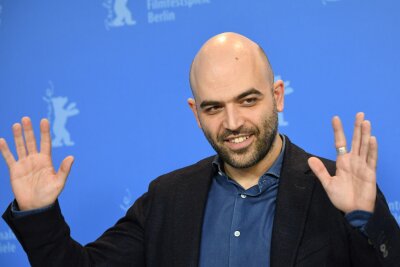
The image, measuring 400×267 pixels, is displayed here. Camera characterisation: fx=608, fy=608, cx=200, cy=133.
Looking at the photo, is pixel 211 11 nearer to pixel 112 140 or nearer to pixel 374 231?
pixel 112 140

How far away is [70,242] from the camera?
173 cm

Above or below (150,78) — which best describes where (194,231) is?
below

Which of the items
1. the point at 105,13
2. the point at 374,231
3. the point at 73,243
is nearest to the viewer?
the point at 374,231

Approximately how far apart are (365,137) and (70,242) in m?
0.86

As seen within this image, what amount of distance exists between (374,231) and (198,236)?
0.55 m

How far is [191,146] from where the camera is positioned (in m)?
2.43

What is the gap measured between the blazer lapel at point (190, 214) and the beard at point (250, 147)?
0.50 feet

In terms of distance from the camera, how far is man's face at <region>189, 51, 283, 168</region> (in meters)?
1.75

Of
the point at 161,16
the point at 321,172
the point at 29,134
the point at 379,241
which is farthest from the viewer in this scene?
the point at 161,16

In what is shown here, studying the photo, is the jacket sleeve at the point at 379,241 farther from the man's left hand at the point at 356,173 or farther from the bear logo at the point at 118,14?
the bear logo at the point at 118,14

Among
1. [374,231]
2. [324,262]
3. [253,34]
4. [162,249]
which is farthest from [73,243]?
[253,34]

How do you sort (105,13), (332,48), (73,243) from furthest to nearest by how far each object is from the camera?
(105,13) < (332,48) < (73,243)

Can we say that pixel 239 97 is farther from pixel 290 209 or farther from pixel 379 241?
pixel 379 241

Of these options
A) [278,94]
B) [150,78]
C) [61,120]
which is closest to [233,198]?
[278,94]
